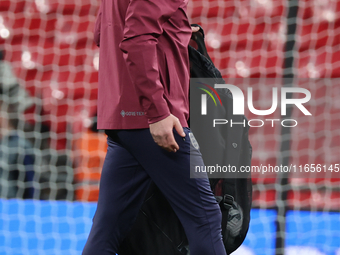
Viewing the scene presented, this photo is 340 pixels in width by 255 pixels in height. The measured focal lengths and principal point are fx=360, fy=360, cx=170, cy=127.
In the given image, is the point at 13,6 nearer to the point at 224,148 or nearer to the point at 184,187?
the point at 224,148

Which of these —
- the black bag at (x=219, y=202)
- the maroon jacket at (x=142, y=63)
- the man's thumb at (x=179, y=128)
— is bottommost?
the black bag at (x=219, y=202)

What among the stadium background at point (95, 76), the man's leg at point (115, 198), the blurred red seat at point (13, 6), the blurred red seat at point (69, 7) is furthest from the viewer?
the blurred red seat at point (13, 6)

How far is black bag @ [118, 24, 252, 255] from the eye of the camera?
1.03m

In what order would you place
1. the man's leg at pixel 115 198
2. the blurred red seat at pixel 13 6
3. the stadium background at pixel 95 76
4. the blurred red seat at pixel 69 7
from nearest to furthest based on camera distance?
the man's leg at pixel 115 198, the stadium background at pixel 95 76, the blurred red seat at pixel 69 7, the blurred red seat at pixel 13 6

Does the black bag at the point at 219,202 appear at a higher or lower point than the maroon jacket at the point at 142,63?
lower

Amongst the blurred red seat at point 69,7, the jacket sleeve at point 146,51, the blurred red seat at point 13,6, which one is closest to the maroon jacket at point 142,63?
the jacket sleeve at point 146,51

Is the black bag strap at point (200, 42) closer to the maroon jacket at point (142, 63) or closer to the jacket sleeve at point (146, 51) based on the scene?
the maroon jacket at point (142, 63)

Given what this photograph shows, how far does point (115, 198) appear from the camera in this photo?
0.88 meters

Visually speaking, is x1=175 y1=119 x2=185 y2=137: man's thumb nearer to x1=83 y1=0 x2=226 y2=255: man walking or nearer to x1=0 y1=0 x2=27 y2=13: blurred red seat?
x1=83 y1=0 x2=226 y2=255: man walking

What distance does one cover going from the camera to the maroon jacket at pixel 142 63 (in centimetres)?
73

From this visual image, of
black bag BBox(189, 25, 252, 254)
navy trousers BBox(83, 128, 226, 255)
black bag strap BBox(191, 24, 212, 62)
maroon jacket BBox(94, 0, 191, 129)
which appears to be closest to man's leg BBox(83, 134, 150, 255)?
Answer: navy trousers BBox(83, 128, 226, 255)

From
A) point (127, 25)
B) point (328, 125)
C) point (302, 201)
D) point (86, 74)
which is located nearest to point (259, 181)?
point (302, 201)

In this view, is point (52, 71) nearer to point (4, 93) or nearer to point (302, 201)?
point (4, 93)

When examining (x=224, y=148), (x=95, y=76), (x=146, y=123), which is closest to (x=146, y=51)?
(x=146, y=123)
